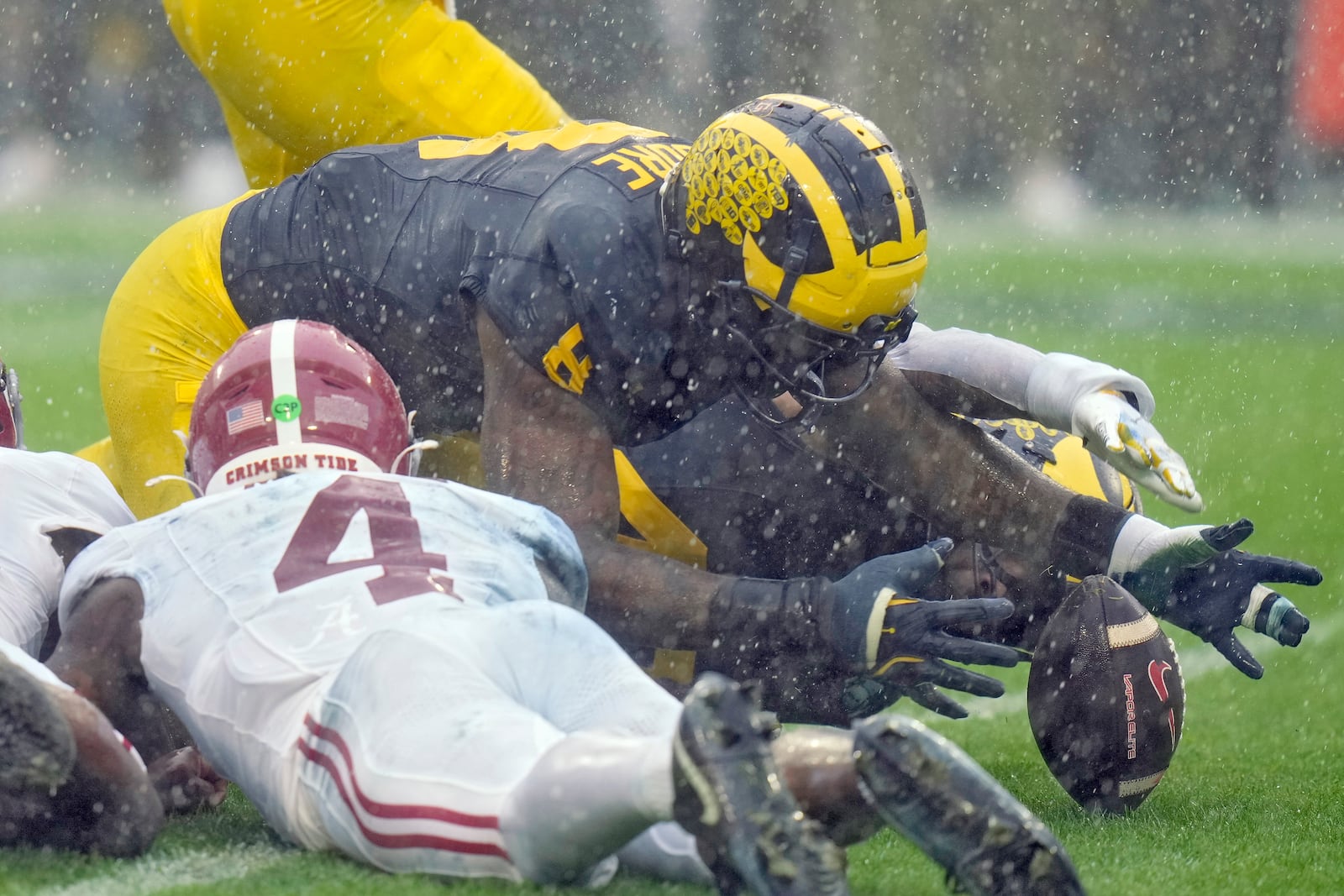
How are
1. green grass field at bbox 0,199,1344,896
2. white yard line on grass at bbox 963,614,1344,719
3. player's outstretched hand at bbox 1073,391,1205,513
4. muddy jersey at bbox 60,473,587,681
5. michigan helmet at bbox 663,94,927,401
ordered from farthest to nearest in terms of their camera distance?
white yard line on grass at bbox 963,614,1344,719 → player's outstretched hand at bbox 1073,391,1205,513 → michigan helmet at bbox 663,94,927,401 → green grass field at bbox 0,199,1344,896 → muddy jersey at bbox 60,473,587,681

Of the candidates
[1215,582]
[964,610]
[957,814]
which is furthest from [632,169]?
[957,814]

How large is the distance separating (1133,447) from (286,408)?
1.69 metres

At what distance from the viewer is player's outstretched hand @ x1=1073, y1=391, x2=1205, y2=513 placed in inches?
134

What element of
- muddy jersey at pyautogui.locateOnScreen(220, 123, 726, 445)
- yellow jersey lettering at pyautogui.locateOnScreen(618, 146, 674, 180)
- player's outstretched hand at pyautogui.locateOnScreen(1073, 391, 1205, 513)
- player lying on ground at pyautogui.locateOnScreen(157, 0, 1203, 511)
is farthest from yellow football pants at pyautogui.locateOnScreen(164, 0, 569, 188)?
player's outstretched hand at pyautogui.locateOnScreen(1073, 391, 1205, 513)

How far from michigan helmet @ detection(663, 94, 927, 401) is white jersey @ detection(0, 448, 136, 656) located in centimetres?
121

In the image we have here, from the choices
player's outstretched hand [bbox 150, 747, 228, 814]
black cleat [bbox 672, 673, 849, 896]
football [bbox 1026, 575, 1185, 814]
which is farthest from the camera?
football [bbox 1026, 575, 1185, 814]

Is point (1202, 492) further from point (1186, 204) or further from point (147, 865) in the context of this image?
point (1186, 204)

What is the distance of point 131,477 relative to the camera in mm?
3949

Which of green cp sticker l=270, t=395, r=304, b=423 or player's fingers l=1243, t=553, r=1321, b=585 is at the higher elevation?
green cp sticker l=270, t=395, r=304, b=423

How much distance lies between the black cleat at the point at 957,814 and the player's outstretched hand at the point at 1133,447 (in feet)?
4.93

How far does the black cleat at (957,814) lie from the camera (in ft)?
6.57

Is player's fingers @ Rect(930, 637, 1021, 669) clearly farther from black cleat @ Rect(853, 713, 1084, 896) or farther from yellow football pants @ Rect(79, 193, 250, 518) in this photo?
yellow football pants @ Rect(79, 193, 250, 518)

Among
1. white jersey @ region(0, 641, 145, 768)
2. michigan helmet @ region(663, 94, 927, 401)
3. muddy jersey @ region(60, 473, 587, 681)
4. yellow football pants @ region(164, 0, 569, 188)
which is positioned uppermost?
yellow football pants @ region(164, 0, 569, 188)

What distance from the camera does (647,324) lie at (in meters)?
3.34
